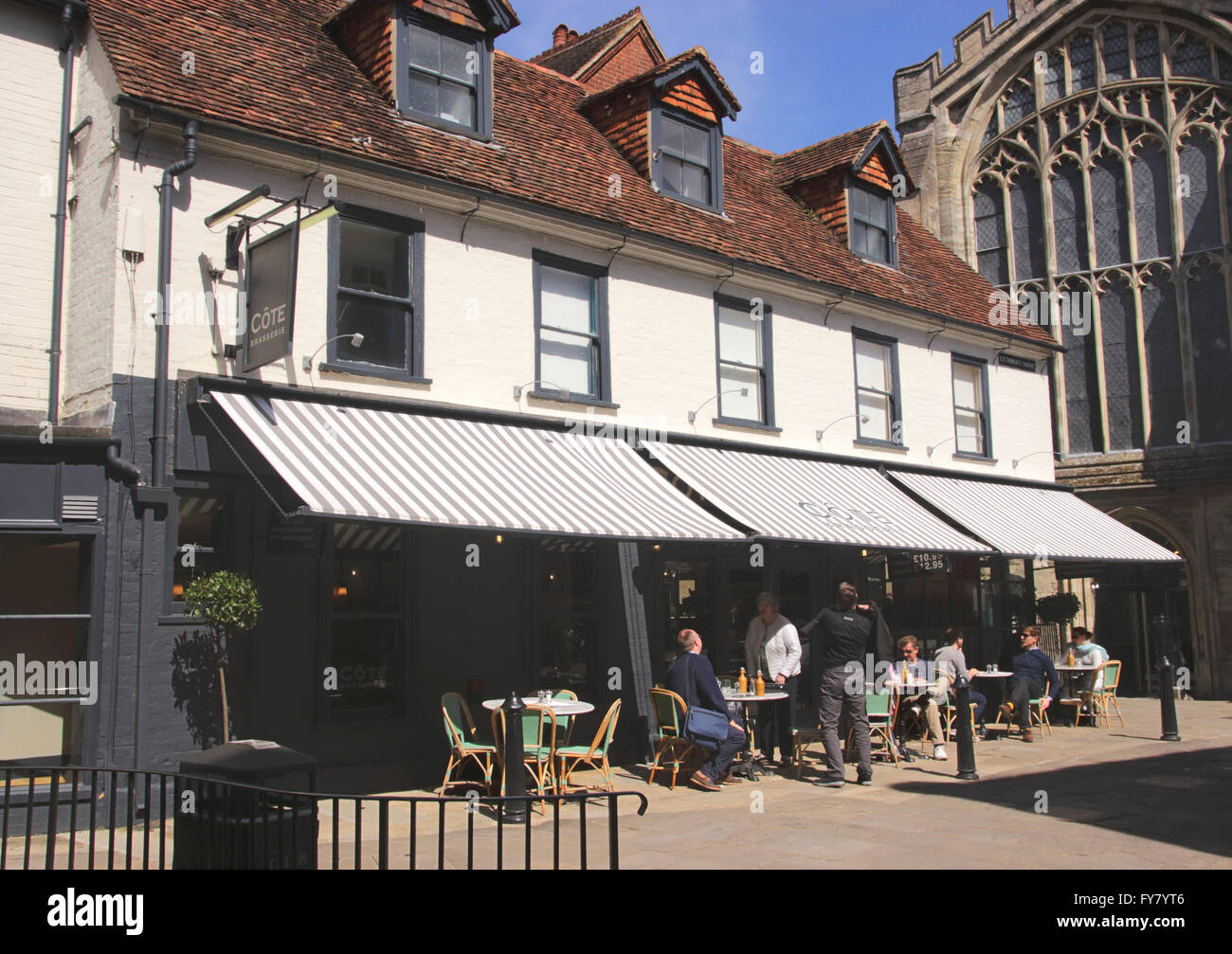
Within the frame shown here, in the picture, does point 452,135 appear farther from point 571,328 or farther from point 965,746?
point 965,746

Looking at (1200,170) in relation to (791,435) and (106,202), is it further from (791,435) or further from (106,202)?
(106,202)

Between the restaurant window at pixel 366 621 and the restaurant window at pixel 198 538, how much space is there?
112 centimetres

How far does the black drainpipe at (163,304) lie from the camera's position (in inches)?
375

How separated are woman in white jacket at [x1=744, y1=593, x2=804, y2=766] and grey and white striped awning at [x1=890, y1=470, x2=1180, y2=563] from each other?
166 inches

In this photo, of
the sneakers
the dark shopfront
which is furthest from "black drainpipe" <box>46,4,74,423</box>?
the sneakers

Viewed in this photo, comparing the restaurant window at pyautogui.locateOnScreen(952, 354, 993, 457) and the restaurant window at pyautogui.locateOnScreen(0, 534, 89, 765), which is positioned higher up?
the restaurant window at pyautogui.locateOnScreen(952, 354, 993, 457)

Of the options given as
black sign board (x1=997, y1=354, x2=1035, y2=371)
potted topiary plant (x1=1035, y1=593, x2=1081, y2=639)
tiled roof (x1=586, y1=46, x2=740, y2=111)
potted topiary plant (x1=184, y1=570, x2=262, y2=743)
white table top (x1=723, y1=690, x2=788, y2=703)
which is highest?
tiled roof (x1=586, y1=46, x2=740, y2=111)

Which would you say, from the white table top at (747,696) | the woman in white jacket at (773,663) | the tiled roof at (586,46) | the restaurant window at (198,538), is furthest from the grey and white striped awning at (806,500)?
the tiled roof at (586,46)

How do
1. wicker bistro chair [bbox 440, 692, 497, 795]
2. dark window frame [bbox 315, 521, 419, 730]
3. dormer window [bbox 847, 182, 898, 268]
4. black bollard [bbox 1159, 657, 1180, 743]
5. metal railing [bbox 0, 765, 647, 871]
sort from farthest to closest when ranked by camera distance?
dormer window [bbox 847, 182, 898, 268] < black bollard [bbox 1159, 657, 1180, 743] < dark window frame [bbox 315, 521, 419, 730] < wicker bistro chair [bbox 440, 692, 497, 795] < metal railing [bbox 0, 765, 647, 871]

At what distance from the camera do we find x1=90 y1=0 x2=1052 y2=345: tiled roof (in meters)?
10.8

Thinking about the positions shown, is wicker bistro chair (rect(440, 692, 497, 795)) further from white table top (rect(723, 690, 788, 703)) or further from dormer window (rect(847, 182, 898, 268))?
dormer window (rect(847, 182, 898, 268))

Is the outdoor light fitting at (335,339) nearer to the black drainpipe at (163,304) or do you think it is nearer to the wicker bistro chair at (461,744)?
the black drainpipe at (163,304)

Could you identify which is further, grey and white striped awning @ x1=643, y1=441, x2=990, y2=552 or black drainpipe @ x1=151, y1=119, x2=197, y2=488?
grey and white striped awning @ x1=643, y1=441, x2=990, y2=552
